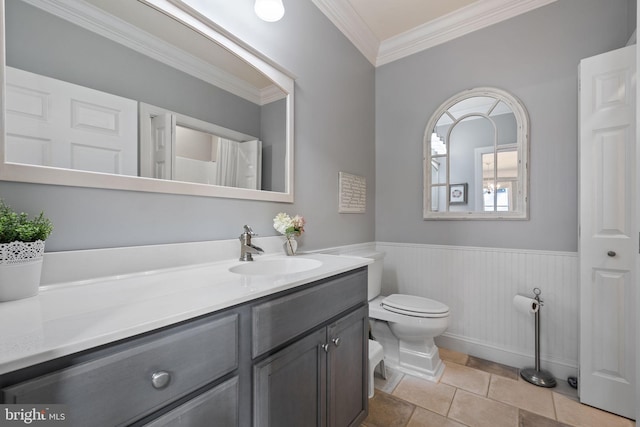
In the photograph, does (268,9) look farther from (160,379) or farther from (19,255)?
(160,379)

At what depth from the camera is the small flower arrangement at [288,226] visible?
1525 mm

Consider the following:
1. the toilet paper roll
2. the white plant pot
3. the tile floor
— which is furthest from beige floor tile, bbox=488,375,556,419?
the white plant pot

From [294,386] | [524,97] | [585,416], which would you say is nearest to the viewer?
[294,386]

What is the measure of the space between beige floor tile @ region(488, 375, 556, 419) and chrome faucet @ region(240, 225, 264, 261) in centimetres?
167

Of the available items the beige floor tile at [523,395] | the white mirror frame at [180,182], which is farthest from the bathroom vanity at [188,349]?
the beige floor tile at [523,395]

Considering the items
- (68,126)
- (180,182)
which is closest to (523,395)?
(180,182)

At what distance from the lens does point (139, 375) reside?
0.57 metres

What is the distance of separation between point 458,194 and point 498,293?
805mm

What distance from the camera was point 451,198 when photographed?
227 centimetres

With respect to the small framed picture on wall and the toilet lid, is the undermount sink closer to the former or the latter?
the toilet lid

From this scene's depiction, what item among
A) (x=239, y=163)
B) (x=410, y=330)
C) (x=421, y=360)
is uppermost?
(x=239, y=163)

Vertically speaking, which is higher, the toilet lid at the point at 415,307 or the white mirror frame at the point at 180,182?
the white mirror frame at the point at 180,182

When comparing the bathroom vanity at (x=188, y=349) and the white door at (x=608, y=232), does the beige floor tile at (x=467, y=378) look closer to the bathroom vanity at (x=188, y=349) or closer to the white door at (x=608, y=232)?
the white door at (x=608, y=232)

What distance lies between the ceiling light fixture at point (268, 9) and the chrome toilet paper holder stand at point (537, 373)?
2360 mm
